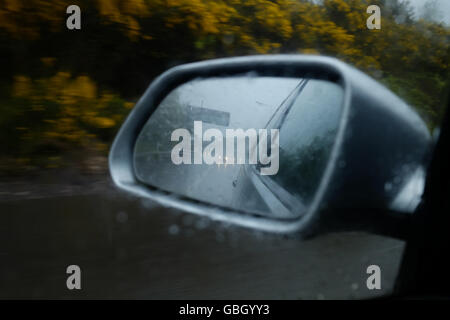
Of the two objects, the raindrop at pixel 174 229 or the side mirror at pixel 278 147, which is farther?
the raindrop at pixel 174 229

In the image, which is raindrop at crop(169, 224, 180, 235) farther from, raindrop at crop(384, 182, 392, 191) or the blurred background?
raindrop at crop(384, 182, 392, 191)

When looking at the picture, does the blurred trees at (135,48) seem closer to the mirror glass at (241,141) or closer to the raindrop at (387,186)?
the mirror glass at (241,141)

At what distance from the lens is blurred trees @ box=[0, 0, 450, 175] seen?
515 centimetres

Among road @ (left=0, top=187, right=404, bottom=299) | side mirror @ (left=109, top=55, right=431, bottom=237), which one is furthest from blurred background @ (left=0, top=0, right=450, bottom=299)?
side mirror @ (left=109, top=55, right=431, bottom=237)

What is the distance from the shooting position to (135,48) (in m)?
6.50

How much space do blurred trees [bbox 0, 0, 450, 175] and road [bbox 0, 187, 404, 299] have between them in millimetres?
1307

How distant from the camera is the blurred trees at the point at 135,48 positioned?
16.9 feet

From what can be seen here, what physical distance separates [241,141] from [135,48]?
4891 mm

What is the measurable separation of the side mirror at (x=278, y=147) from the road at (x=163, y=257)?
65cm

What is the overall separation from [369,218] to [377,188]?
0.08 metres

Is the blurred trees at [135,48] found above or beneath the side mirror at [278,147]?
above

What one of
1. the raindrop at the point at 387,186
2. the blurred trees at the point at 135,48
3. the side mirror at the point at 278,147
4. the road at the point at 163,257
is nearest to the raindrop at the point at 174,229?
the road at the point at 163,257

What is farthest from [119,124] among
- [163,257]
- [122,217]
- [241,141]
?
[241,141]
